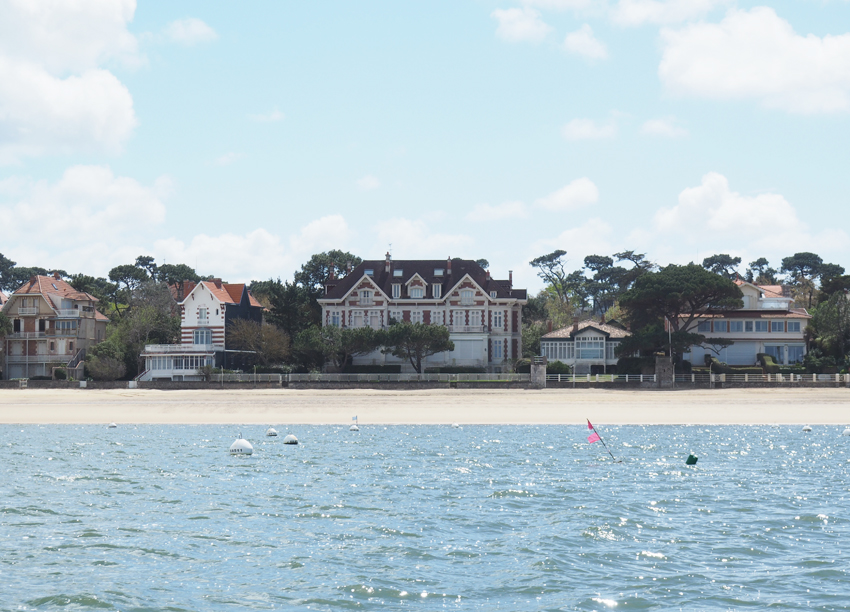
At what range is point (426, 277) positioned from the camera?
76.5 meters

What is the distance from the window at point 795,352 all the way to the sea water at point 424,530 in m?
42.0

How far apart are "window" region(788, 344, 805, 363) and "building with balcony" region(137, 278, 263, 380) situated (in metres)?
45.3

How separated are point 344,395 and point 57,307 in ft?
110

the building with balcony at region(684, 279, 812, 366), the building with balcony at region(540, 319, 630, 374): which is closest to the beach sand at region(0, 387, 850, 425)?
the building with balcony at region(540, 319, 630, 374)

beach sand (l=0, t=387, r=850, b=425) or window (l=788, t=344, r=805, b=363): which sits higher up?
window (l=788, t=344, r=805, b=363)

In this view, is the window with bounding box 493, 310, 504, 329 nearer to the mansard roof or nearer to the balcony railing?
the mansard roof

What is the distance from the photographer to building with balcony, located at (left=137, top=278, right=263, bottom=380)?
228 ft

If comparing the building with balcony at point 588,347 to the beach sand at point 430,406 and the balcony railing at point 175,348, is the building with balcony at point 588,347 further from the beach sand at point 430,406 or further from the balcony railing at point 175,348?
the balcony railing at point 175,348

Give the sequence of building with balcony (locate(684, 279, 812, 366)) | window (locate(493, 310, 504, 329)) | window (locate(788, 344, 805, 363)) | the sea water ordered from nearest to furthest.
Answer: the sea water → building with balcony (locate(684, 279, 812, 366)) → window (locate(788, 344, 805, 363)) → window (locate(493, 310, 504, 329))

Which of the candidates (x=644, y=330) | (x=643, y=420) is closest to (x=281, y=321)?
(x=644, y=330)

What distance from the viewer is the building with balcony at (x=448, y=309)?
73.0 metres

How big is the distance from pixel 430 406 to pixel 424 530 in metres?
34.1

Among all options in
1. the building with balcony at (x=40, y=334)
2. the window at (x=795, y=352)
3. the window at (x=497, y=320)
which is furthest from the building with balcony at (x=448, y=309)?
the building with balcony at (x=40, y=334)

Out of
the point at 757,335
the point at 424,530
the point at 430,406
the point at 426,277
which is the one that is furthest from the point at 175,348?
the point at 424,530
